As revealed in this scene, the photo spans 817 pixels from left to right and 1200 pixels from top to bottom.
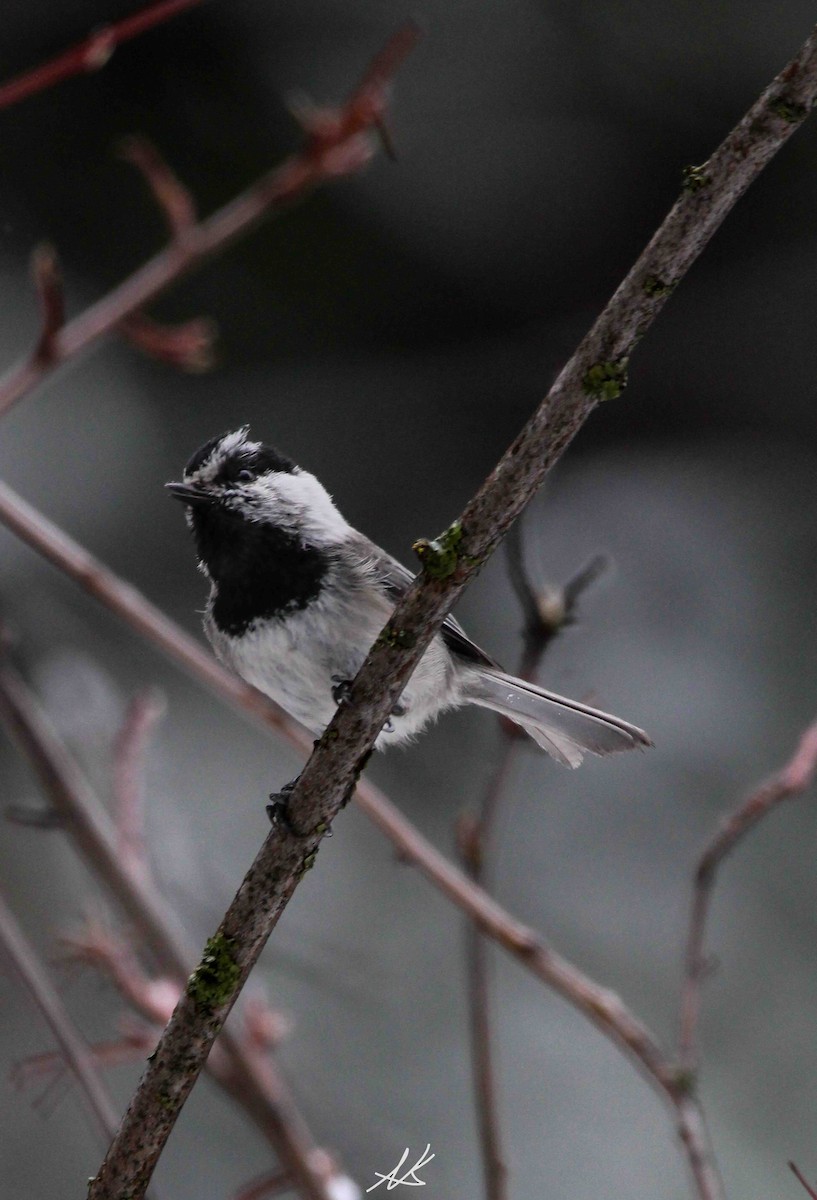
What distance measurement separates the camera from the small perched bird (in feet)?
6.36

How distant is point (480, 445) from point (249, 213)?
9.80 feet

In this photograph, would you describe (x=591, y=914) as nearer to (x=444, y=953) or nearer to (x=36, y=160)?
(x=444, y=953)

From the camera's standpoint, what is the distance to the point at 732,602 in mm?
4723

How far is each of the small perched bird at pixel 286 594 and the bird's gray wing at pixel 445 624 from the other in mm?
21

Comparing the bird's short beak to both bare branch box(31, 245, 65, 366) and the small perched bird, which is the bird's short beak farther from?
bare branch box(31, 245, 65, 366)

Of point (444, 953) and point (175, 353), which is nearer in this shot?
point (175, 353)

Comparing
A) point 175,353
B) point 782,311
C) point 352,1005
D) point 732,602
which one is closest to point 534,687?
point 175,353

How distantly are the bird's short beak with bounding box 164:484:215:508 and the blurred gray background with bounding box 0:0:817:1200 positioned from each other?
1981 mm

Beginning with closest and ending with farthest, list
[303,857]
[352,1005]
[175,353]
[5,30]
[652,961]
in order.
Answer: [303,857] < [175,353] < [352,1005] < [5,30] < [652,961]

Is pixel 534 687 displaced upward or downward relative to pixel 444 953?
upward

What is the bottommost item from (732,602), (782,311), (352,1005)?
(352,1005)

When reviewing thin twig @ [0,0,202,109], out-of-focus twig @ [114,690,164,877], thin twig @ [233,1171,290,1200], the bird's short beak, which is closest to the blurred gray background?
the bird's short beak

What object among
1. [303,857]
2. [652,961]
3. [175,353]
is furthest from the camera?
[652,961]

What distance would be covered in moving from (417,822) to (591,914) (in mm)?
702
